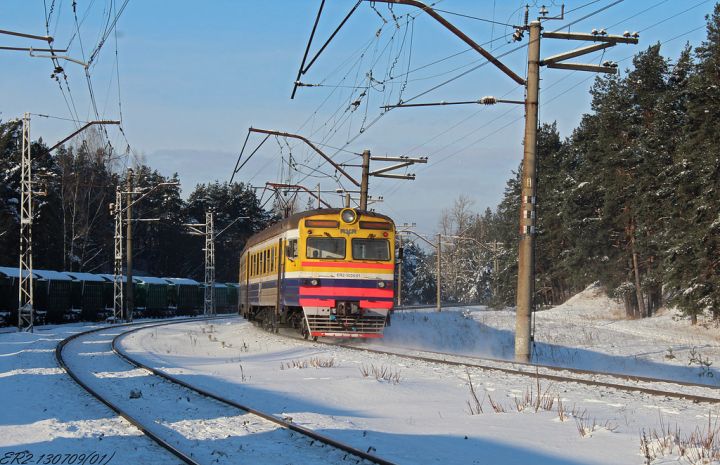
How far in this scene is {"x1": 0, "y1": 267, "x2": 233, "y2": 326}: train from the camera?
37.3 meters

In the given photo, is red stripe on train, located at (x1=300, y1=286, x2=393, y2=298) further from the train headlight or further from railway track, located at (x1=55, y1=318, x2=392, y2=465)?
railway track, located at (x1=55, y1=318, x2=392, y2=465)

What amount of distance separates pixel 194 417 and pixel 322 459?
325cm

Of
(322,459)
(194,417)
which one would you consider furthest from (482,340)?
(322,459)

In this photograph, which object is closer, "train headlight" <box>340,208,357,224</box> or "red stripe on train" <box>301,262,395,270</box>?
"red stripe on train" <box>301,262,395,270</box>

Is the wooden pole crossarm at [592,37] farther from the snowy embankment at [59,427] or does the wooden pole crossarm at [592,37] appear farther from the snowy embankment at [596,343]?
the snowy embankment at [59,427]

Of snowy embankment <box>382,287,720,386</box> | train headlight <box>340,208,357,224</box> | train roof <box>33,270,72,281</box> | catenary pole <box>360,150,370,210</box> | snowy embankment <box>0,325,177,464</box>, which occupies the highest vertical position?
catenary pole <box>360,150,370,210</box>

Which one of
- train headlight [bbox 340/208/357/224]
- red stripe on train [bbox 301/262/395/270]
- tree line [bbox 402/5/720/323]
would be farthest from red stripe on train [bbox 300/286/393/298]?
tree line [bbox 402/5/720/323]

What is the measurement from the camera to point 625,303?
175ft

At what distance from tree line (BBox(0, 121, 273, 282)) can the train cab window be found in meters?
21.9

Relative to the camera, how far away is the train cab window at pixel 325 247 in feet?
68.5

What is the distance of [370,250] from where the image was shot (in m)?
21.2

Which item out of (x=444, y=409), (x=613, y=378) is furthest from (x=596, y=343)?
(x=444, y=409)

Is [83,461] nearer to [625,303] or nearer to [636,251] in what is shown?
[636,251]

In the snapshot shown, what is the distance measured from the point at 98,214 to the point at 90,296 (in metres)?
23.8
